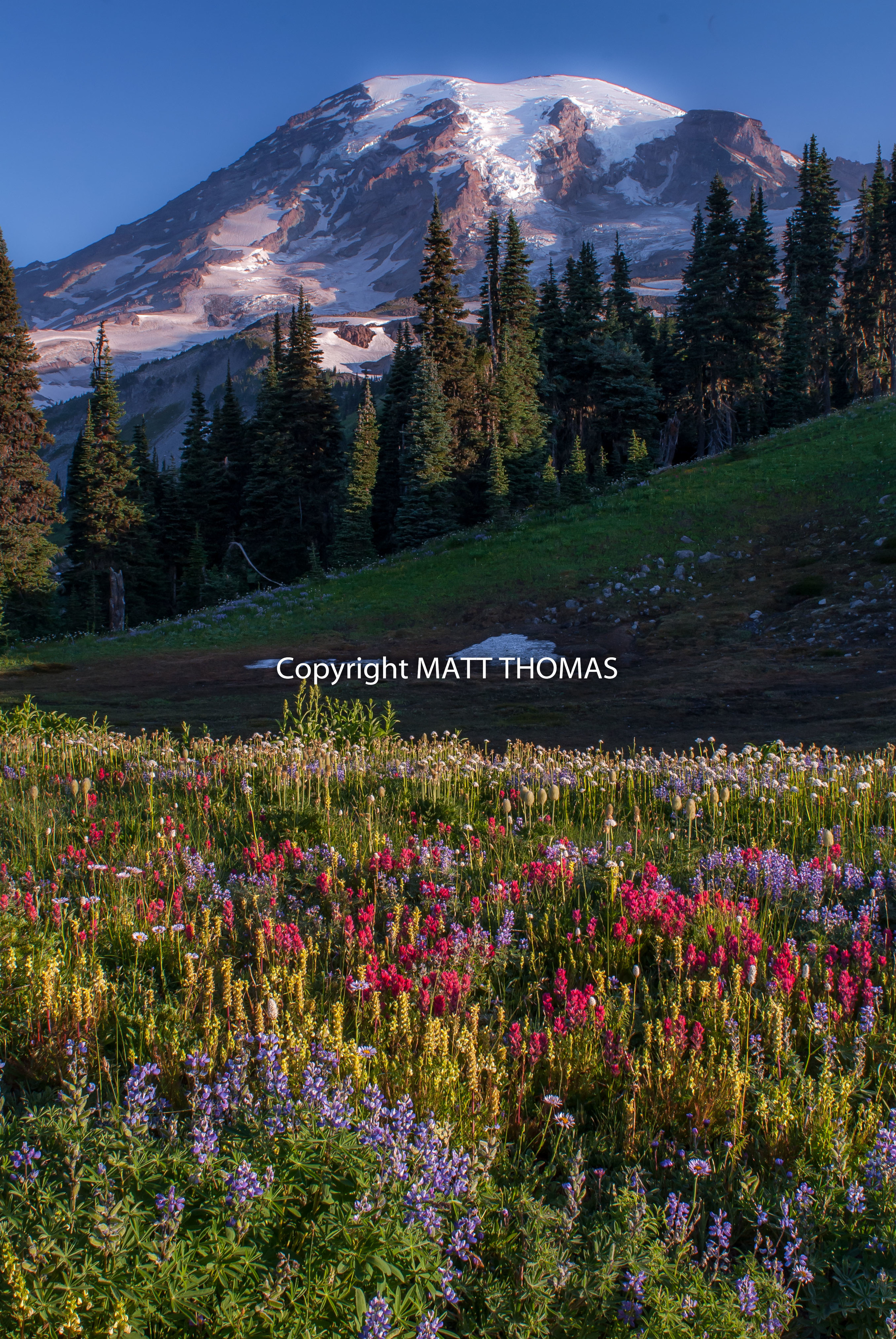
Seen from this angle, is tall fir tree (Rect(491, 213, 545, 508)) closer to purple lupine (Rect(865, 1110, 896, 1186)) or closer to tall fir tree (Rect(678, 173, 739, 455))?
tall fir tree (Rect(678, 173, 739, 455))

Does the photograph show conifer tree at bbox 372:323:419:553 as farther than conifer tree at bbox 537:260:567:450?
No

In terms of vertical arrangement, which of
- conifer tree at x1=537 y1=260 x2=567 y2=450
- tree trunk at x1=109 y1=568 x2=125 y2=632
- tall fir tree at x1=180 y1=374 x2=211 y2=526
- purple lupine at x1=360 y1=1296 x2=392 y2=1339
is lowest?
purple lupine at x1=360 y1=1296 x2=392 y2=1339

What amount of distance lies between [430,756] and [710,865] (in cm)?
325

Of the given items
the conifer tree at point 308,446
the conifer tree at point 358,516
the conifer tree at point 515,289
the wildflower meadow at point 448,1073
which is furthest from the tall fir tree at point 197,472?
the wildflower meadow at point 448,1073

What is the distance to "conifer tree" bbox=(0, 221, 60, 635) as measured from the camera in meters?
30.7

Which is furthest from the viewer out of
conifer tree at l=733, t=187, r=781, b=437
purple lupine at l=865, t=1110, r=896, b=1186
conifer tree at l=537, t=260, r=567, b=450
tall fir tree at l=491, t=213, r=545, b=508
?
conifer tree at l=537, t=260, r=567, b=450

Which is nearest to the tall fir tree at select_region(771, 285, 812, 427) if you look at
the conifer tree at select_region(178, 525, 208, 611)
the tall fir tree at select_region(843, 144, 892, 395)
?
the tall fir tree at select_region(843, 144, 892, 395)

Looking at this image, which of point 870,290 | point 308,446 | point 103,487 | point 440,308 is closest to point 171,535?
point 308,446

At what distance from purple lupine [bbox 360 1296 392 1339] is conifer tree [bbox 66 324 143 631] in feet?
144

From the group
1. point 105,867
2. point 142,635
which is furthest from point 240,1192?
point 142,635

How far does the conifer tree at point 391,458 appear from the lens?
50312 mm

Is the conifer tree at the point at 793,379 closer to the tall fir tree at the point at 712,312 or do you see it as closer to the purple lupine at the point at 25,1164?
the tall fir tree at the point at 712,312

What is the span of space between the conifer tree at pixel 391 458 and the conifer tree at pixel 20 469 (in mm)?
20780

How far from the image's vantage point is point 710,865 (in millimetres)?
5137
